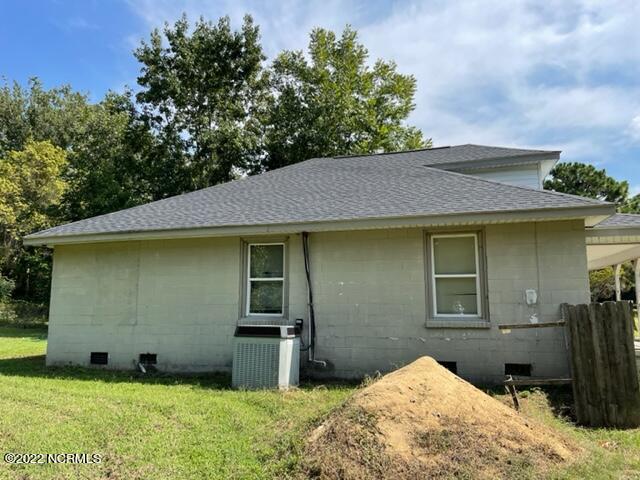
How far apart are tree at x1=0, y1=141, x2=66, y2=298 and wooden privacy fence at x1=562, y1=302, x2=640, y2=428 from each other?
1100 inches

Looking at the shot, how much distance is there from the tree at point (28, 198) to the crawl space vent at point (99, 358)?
20.1m

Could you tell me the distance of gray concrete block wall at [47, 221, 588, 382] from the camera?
7.06 m

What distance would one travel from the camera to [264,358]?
7070 millimetres

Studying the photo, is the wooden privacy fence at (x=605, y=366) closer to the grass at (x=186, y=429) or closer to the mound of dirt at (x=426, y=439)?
the grass at (x=186, y=429)

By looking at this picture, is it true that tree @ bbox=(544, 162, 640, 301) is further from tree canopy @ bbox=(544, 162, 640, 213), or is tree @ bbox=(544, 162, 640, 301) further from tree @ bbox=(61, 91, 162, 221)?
tree @ bbox=(61, 91, 162, 221)

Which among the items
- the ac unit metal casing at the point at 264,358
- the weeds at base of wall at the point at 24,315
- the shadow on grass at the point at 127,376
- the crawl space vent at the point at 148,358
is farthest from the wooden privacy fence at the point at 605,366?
the weeds at base of wall at the point at 24,315

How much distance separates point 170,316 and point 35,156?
25557mm

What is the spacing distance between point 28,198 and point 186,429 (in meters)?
29.4

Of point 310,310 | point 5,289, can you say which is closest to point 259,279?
point 310,310

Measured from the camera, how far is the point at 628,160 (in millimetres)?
33062

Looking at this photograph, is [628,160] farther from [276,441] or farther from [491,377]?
[276,441]

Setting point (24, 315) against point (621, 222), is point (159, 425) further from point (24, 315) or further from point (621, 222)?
point (24, 315)

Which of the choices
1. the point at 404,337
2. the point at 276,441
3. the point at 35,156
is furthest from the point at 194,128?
the point at 276,441

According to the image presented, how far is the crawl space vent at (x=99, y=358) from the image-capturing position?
9.18 meters
